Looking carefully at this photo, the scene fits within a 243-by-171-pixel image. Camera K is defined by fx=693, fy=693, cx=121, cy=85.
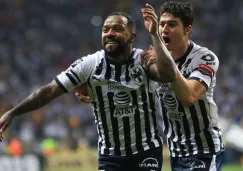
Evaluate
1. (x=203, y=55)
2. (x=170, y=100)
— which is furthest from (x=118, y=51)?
(x=203, y=55)

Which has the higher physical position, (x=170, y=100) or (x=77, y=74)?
(x=77, y=74)

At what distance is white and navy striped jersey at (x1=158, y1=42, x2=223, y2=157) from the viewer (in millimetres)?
6129

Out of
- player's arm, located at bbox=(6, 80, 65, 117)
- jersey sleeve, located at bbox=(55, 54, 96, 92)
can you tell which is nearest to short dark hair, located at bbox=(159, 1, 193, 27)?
jersey sleeve, located at bbox=(55, 54, 96, 92)

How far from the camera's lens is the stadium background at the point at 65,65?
1620 cm

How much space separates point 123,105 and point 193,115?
65 cm

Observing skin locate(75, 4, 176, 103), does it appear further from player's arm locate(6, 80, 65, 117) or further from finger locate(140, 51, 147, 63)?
player's arm locate(6, 80, 65, 117)

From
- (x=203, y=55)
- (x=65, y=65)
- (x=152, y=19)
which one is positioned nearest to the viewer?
(x=152, y=19)

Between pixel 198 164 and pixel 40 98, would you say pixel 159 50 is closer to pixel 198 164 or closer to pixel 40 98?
pixel 198 164

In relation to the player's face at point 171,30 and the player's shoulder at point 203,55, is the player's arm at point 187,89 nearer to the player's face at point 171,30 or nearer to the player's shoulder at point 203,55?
the player's shoulder at point 203,55

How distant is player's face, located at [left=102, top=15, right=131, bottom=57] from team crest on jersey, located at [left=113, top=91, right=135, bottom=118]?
0.38 meters

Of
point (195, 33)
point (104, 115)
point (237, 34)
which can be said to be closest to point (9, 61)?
point (195, 33)

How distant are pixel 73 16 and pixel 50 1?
961 millimetres

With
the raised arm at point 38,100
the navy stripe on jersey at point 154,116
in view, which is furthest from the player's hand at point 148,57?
the raised arm at point 38,100

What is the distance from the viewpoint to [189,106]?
601 cm
